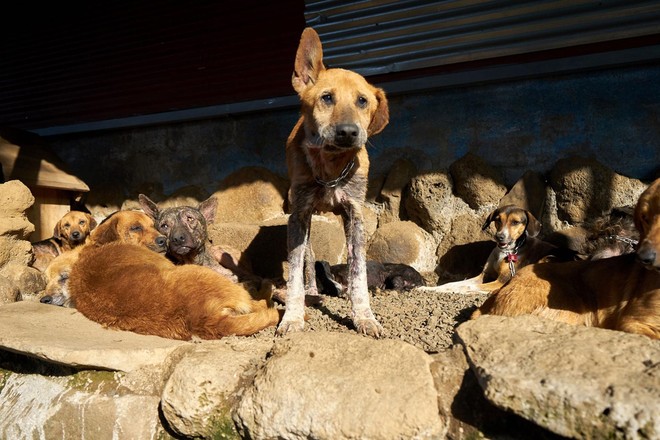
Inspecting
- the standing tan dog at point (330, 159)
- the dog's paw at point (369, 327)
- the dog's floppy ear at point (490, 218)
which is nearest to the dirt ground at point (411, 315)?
the dog's paw at point (369, 327)

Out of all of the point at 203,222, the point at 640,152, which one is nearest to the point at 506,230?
the point at 640,152

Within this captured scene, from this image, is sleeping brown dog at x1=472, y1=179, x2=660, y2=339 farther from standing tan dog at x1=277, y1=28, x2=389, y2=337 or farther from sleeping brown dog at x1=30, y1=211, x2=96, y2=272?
sleeping brown dog at x1=30, y1=211, x2=96, y2=272

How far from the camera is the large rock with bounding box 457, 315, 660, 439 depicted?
1.79 meters

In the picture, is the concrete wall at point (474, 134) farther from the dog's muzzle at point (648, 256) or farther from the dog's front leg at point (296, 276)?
the dog's muzzle at point (648, 256)

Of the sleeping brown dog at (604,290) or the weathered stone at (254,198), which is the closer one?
the sleeping brown dog at (604,290)

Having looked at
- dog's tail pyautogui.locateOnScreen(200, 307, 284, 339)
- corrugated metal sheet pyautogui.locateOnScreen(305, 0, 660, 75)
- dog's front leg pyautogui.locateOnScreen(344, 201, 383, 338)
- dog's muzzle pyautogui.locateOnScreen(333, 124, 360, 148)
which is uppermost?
corrugated metal sheet pyautogui.locateOnScreen(305, 0, 660, 75)

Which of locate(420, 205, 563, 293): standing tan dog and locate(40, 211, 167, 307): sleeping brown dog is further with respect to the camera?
locate(420, 205, 563, 293): standing tan dog

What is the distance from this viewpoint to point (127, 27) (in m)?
8.25

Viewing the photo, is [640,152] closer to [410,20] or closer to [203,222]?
[410,20]

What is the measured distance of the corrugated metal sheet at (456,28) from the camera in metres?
5.29

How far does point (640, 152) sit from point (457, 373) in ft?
14.4

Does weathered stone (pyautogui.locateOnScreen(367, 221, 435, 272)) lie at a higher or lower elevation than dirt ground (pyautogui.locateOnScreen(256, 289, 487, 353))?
higher

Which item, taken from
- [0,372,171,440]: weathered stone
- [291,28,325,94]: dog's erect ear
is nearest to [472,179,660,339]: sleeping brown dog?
[291,28,325,94]: dog's erect ear

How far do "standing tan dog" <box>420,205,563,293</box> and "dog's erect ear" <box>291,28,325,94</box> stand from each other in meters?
2.62
